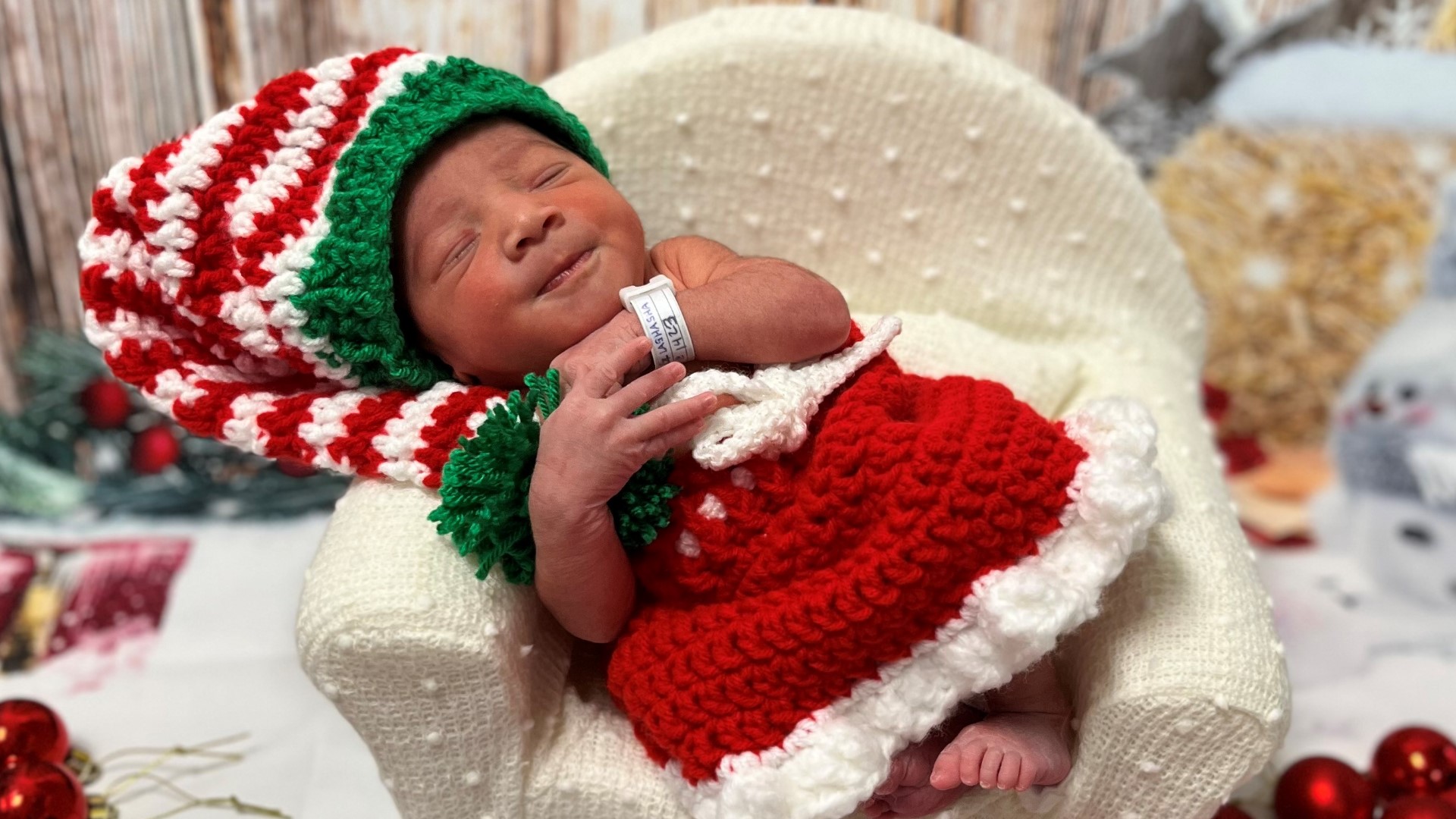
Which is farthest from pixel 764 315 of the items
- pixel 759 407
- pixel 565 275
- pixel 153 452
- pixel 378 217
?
pixel 153 452

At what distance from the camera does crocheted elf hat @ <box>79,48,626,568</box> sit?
3.76ft

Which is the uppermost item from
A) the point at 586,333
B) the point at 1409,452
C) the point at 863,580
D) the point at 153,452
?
the point at 586,333

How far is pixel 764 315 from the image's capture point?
1147 millimetres

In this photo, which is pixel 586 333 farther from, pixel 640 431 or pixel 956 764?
pixel 956 764

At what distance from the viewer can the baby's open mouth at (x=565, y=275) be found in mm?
1169

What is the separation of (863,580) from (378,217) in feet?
1.90

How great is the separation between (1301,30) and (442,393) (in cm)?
171

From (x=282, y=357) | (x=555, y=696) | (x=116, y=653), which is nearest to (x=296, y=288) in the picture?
(x=282, y=357)

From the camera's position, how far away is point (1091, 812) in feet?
3.82

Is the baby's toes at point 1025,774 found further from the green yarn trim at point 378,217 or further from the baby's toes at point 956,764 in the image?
the green yarn trim at point 378,217

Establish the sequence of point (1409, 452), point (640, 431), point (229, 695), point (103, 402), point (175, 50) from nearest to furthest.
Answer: point (640, 431)
point (229, 695)
point (1409, 452)
point (175, 50)
point (103, 402)

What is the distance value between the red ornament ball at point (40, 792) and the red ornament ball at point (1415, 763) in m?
1.58

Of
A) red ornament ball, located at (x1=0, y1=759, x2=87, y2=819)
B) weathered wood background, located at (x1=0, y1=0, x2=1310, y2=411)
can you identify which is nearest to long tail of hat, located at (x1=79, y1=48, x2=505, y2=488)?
red ornament ball, located at (x1=0, y1=759, x2=87, y2=819)

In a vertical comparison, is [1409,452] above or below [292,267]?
below
